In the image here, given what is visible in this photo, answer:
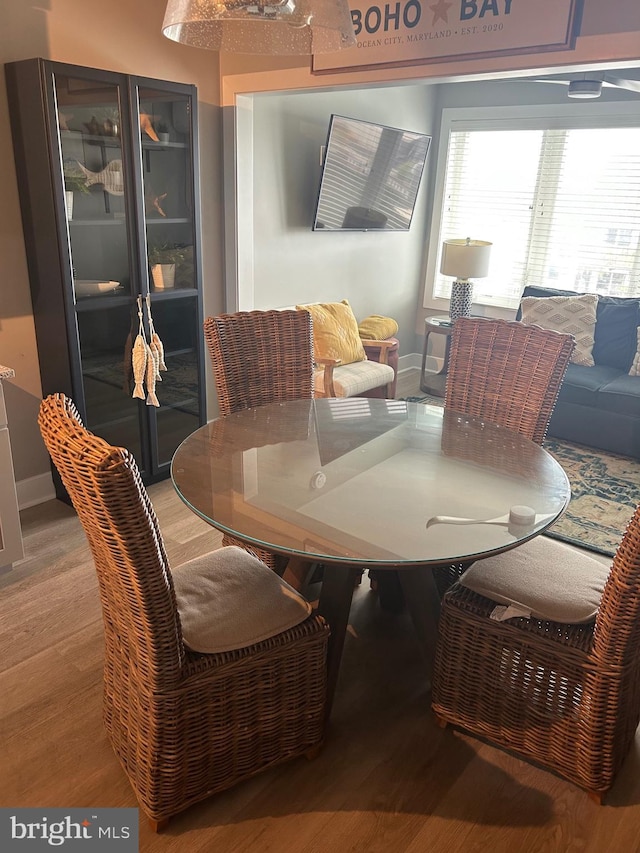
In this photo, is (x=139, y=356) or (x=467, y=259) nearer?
(x=139, y=356)

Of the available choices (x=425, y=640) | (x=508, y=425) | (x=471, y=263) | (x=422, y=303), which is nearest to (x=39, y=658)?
(x=425, y=640)

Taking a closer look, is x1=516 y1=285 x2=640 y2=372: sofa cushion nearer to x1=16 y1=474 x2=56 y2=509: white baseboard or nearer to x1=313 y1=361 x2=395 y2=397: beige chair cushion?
x1=313 y1=361 x2=395 y2=397: beige chair cushion

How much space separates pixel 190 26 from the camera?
6.25ft

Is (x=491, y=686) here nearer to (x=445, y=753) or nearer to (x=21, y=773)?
(x=445, y=753)

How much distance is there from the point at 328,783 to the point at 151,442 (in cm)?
207

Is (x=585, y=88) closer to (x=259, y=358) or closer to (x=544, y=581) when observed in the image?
(x=259, y=358)

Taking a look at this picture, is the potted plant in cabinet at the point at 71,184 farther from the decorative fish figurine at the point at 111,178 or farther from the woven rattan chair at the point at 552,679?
the woven rattan chair at the point at 552,679

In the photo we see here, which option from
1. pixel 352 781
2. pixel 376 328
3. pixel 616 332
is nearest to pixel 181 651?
pixel 352 781

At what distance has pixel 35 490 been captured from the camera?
3268 mm

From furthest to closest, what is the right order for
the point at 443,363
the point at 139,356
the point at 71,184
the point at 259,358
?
the point at 443,363, the point at 139,356, the point at 71,184, the point at 259,358

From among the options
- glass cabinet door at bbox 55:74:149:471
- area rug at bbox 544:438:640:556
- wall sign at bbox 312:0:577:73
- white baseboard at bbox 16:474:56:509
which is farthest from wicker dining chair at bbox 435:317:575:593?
white baseboard at bbox 16:474:56:509

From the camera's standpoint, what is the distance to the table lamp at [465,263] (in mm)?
4844

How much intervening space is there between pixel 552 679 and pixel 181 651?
0.96m

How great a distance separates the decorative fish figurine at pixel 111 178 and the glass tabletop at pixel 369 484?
1333mm
